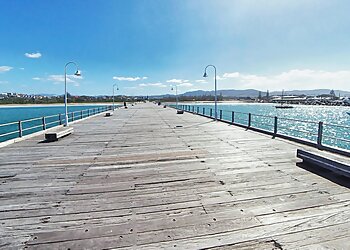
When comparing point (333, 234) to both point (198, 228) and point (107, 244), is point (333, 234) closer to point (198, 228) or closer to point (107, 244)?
point (198, 228)

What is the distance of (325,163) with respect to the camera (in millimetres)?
4332

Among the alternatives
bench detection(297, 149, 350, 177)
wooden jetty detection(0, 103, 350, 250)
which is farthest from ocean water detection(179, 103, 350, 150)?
wooden jetty detection(0, 103, 350, 250)

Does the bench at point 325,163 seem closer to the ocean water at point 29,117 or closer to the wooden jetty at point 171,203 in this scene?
the wooden jetty at point 171,203

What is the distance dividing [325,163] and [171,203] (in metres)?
3.27

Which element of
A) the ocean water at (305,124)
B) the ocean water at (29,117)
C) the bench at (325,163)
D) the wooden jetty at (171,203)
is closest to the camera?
the wooden jetty at (171,203)

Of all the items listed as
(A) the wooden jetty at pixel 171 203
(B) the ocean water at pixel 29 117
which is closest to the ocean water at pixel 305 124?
(A) the wooden jetty at pixel 171 203

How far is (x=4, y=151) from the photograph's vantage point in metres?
6.35

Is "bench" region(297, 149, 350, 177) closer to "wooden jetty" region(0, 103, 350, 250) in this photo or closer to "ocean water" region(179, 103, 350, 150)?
"wooden jetty" region(0, 103, 350, 250)

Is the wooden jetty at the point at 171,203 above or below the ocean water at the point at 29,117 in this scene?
above

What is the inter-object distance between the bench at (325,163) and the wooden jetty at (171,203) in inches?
6.9

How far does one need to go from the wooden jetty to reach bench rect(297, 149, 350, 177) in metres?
0.18

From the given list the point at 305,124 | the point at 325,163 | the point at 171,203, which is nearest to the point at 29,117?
the point at 305,124

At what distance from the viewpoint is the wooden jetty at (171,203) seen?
2.27m

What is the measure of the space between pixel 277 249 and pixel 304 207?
3.51 ft
